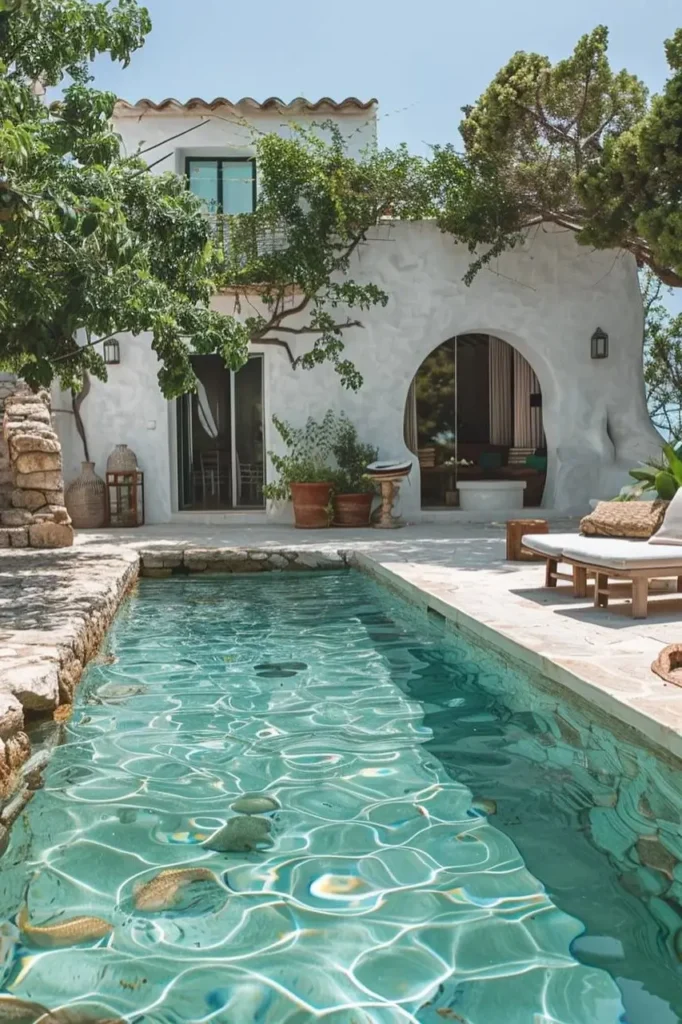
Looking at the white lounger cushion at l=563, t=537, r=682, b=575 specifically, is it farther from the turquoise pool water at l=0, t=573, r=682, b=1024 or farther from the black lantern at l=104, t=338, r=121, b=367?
the black lantern at l=104, t=338, r=121, b=367

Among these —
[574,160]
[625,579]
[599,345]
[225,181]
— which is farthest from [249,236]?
[625,579]

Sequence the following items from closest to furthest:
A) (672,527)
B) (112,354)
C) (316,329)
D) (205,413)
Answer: (672,527), (316,329), (112,354), (205,413)

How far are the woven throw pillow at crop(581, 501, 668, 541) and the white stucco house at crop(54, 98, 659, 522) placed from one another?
6502 mm

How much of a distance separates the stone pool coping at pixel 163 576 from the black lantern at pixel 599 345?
18.7 feet

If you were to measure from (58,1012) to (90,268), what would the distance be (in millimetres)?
5347

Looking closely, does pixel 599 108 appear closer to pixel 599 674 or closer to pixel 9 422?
pixel 9 422

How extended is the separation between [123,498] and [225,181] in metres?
5.05

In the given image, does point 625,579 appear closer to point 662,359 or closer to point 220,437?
point 220,437

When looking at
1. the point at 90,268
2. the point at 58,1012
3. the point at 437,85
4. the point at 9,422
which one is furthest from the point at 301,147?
the point at 58,1012

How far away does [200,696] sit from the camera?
5.27 metres

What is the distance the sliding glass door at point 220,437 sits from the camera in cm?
1449

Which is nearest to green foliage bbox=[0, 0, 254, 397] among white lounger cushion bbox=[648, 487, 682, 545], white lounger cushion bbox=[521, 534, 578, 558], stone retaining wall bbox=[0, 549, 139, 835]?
stone retaining wall bbox=[0, 549, 139, 835]

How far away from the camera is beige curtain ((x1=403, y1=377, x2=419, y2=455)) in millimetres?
14242

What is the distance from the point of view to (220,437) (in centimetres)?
1488
